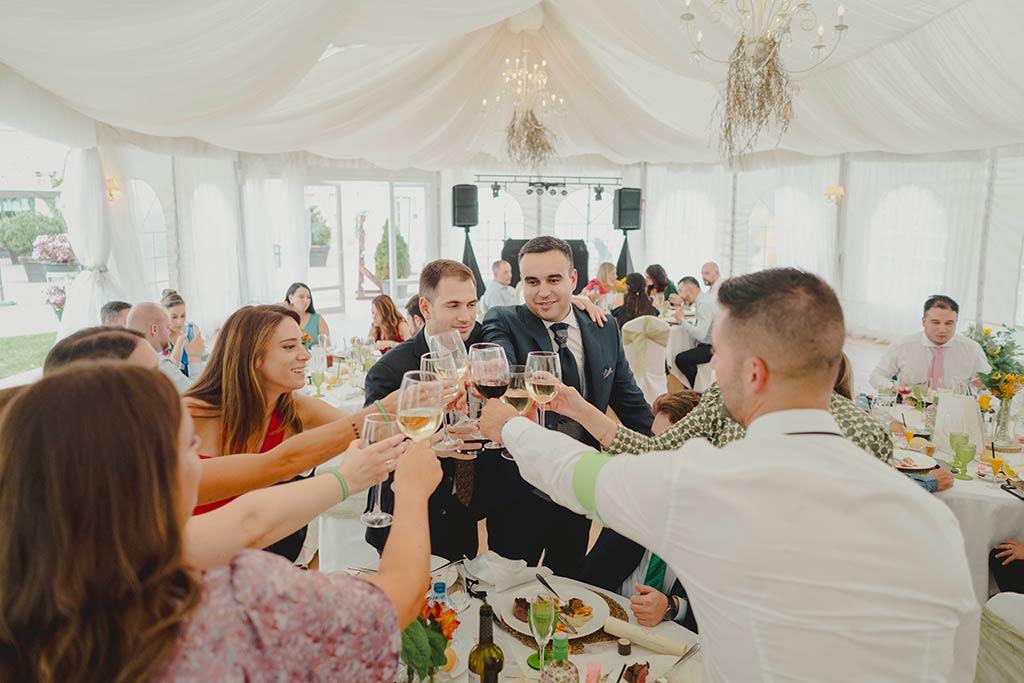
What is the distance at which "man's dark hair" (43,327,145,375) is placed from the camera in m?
1.99

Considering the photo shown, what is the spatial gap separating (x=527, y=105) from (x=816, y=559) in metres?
8.29

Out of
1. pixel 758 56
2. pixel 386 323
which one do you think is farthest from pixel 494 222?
pixel 758 56

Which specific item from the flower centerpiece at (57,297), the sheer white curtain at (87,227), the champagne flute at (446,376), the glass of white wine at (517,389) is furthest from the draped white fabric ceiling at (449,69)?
the glass of white wine at (517,389)

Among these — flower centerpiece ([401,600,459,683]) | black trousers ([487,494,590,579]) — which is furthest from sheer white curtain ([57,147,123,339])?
flower centerpiece ([401,600,459,683])

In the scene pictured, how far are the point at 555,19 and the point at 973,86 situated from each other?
4160 millimetres

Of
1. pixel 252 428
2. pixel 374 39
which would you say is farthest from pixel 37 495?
pixel 374 39

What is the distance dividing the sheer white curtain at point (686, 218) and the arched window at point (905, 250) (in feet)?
9.91

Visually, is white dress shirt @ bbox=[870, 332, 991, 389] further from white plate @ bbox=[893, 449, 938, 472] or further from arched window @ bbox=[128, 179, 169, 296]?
arched window @ bbox=[128, 179, 169, 296]

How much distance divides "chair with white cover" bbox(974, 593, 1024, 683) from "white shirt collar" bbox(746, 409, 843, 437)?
1.48 m

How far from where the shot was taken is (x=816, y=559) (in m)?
1.17

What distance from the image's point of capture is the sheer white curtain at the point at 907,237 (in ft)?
31.8

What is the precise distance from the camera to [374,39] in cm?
520

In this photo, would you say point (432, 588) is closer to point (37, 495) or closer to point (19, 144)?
point (37, 495)

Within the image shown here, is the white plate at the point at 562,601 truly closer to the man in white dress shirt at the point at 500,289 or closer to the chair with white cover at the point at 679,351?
the chair with white cover at the point at 679,351
